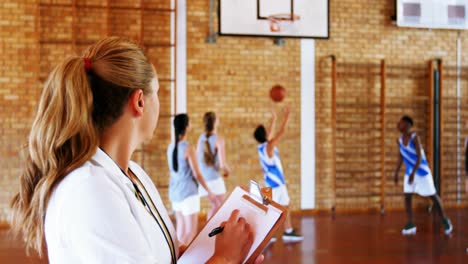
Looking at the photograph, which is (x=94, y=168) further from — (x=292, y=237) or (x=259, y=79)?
(x=259, y=79)

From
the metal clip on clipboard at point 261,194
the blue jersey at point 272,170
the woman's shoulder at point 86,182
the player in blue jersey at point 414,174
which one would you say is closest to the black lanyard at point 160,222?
the woman's shoulder at point 86,182

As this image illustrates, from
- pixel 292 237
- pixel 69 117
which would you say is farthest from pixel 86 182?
pixel 292 237

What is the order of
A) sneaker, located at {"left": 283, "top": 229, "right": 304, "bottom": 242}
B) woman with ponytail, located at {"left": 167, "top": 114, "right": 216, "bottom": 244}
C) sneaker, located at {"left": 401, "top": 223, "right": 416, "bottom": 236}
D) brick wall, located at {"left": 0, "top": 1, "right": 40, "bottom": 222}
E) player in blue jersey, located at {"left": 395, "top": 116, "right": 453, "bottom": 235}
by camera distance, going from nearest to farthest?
1. woman with ponytail, located at {"left": 167, "top": 114, "right": 216, "bottom": 244}
2. sneaker, located at {"left": 283, "top": 229, "right": 304, "bottom": 242}
3. player in blue jersey, located at {"left": 395, "top": 116, "right": 453, "bottom": 235}
4. sneaker, located at {"left": 401, "top": 223, "right": 416, "bottom": 236}
5. brick wall, located at {"left": 0, "top": 1, "right": 40, "bottom": 222}

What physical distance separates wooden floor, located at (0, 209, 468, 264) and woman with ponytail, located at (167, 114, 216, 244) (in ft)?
2.81

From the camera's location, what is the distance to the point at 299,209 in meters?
8.61

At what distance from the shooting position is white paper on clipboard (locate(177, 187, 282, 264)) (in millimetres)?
1357

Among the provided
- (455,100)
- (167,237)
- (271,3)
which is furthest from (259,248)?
(455,100)

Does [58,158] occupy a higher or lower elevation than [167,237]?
higher

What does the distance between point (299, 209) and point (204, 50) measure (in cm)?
287

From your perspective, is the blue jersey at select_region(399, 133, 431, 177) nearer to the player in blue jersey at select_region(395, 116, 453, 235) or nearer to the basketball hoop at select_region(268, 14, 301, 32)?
the player in blue jersey at select_region(395, 116, 453, 235)

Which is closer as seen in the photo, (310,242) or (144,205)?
(144,205)

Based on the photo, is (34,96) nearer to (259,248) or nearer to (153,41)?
(153,41)

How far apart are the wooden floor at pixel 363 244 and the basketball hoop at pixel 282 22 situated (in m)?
2.78

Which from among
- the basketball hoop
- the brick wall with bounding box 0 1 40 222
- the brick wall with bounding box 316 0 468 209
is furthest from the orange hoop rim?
the brick wall with bounding box 0 1 40 222
